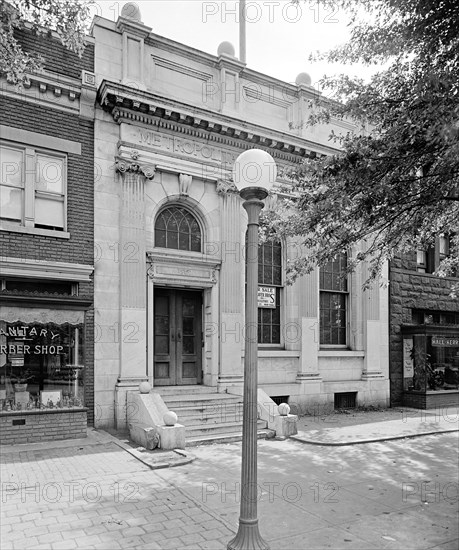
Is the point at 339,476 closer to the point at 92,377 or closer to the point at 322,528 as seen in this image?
the point at 322,528

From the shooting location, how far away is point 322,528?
5.67m

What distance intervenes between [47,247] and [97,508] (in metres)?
6.26

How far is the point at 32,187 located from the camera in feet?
35.3

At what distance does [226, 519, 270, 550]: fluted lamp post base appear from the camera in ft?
14.8

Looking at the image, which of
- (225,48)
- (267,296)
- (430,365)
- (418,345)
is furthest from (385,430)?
(225,48)

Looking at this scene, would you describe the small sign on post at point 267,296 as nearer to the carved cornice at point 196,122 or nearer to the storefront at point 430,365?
the carved cornice at point 196,122

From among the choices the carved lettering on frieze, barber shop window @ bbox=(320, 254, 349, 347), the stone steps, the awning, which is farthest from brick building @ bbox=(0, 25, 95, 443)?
barber shop window @ bbox=(320, 254, 349, 347)

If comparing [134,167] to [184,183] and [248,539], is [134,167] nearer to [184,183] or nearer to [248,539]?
[184,183]

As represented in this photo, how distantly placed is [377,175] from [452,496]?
4.86 m

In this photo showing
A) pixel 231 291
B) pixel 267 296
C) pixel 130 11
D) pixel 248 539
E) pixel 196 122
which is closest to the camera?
pixel 248 539

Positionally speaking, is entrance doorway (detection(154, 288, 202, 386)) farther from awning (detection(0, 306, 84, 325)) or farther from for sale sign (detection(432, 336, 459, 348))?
for sale sign (detection(432, 336, 459, 348))

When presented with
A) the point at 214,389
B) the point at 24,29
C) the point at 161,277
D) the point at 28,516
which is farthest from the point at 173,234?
the point at 28,516

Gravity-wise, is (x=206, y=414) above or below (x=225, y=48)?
below

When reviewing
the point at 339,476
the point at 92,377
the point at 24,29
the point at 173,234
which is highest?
the point at 24,29
